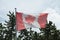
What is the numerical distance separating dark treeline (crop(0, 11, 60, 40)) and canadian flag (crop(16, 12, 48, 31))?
3138 centimetres

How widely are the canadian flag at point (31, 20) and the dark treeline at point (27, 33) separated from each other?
103ft

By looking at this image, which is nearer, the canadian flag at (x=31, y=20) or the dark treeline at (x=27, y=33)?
the canadian flag at (x=31, y=20)

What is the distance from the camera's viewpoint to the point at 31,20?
21.0m

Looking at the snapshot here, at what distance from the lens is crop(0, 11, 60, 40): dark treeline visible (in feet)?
173

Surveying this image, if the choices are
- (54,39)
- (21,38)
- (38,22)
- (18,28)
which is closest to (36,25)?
(38,22)

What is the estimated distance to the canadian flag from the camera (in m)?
20.5

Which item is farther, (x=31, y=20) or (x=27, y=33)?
(x=27, y=33)

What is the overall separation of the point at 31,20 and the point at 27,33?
36.0m

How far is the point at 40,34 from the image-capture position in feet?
188

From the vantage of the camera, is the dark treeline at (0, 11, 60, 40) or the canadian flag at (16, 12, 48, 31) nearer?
the canadian flag at (16, 12, 48, 31)

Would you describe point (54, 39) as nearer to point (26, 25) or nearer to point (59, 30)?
point (59, 30)

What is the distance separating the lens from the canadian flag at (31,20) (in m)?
20.5

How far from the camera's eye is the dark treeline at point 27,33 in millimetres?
52812

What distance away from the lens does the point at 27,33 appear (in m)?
56.8
